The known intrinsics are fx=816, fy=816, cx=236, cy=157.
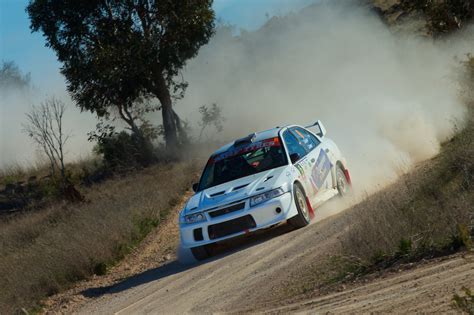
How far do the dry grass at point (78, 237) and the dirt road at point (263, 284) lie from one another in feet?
1.70

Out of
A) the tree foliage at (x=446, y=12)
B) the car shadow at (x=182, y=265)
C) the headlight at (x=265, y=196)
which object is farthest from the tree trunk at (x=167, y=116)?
the headlight at (x=265, y=196)

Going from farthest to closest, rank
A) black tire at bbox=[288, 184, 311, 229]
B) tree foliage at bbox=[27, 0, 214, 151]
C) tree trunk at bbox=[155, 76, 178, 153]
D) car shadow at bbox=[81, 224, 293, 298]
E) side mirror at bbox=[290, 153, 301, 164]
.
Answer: tree trunk at bbox=[155, 76, 178, 153] < tree foliage at bbox=[27, 0, 214, 151] < side mirror at bbox=[290, 153, 301, 164] < black tire at bbox=[288, 184, 311, 229] < car shadow at bbox=[81, 224, 293, 298]

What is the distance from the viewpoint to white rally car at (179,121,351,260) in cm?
1130

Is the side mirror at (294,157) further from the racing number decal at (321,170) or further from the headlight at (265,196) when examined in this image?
the headlight at (265,196)

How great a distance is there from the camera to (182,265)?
1195 cm

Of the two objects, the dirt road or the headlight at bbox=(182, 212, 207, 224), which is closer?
the dirt road

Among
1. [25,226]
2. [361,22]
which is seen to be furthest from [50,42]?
[361,22]

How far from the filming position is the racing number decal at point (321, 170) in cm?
1266

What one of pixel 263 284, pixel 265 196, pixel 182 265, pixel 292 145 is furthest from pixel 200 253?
pixel 263 284

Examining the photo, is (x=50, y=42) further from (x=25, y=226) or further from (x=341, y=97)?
(x=341, y=97)

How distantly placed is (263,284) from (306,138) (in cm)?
512

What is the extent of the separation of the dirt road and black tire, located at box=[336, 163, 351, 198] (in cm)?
100

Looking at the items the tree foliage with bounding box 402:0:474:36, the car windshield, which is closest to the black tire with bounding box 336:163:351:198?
the car windshield

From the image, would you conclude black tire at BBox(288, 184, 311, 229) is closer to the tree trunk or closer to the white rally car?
the white rally car
